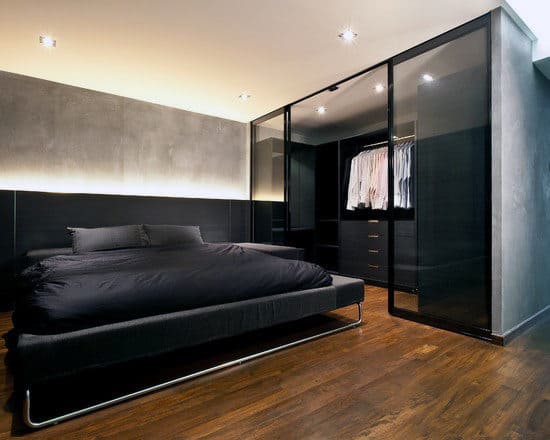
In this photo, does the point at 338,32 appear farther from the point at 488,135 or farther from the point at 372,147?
the point at 372,147

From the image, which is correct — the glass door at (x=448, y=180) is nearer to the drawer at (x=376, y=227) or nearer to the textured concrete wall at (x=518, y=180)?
the textured concrete wall at (x=518, y=180)

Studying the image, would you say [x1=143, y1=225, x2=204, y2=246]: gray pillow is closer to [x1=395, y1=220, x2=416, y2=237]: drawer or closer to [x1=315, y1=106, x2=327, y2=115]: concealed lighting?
[x1=395, y1=220, x2=416, y2=237]: drawer

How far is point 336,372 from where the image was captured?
1730 mm

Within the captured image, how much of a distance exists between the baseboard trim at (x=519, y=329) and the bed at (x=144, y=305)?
1.01 meters

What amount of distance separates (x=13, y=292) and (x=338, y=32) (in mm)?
3806

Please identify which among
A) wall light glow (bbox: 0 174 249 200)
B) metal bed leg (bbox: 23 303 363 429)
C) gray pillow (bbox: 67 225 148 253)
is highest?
wall light glow (bbox: 0 174 249 200)

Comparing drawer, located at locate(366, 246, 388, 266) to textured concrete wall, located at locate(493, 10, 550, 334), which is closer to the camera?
textured concrete wall, located at locate(493, 10, 550, 334)

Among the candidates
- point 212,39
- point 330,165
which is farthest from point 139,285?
point 330,165

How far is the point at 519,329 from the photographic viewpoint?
227cm

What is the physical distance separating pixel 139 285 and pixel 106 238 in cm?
177

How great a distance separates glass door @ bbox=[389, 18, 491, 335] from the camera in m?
2.22

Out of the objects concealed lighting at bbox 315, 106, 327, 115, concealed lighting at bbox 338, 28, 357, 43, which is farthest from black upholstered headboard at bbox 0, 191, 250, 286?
concealed lighting at bbox 338, 28, 357, 43

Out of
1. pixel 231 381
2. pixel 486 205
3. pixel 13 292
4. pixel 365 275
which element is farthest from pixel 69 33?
pixel 365 275

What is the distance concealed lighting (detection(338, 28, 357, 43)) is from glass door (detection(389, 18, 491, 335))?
54 centimetres
